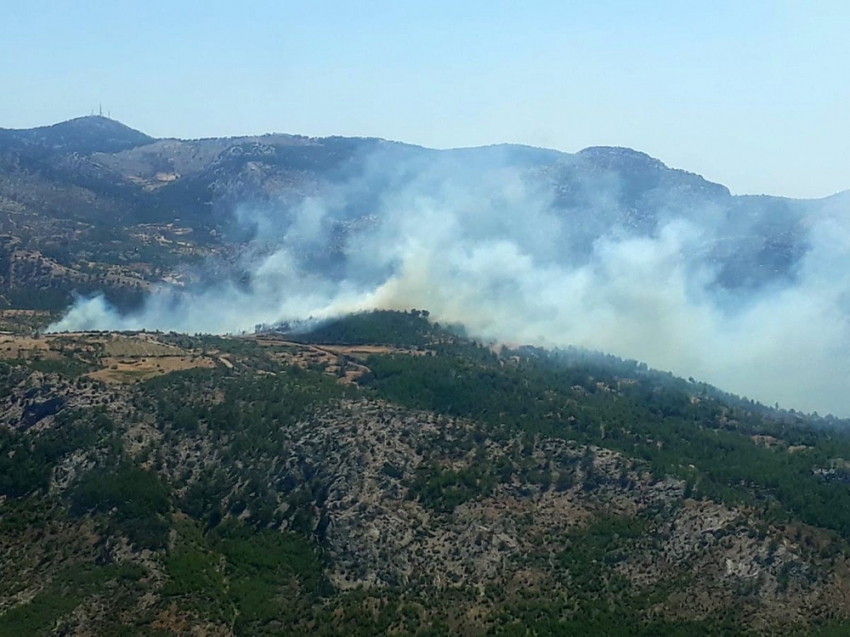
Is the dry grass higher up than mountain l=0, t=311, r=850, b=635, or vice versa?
the dry grass

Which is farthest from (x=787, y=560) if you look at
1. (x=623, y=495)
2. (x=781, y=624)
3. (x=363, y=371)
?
(x=363, y=371)

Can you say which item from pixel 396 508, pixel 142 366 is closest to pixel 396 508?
pixel 396 508

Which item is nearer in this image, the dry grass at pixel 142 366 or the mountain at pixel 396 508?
the mountain at pixel 396 508

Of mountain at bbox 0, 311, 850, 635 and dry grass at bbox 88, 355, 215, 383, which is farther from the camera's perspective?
dry grass at bbox 88, 355, 215, 383

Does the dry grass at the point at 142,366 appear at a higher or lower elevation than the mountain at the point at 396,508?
higher

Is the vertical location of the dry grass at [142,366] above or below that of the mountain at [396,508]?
above

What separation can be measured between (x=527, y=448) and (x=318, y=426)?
30736 millimetres

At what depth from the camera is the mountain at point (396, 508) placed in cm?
9975

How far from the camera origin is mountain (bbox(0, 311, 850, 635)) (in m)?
99.8

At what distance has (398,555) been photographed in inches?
4400

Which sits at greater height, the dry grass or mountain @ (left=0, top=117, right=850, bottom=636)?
the dry grass

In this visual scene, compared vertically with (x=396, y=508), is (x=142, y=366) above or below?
above

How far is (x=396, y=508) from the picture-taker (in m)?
120

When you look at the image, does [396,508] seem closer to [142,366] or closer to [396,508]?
[396,508]
